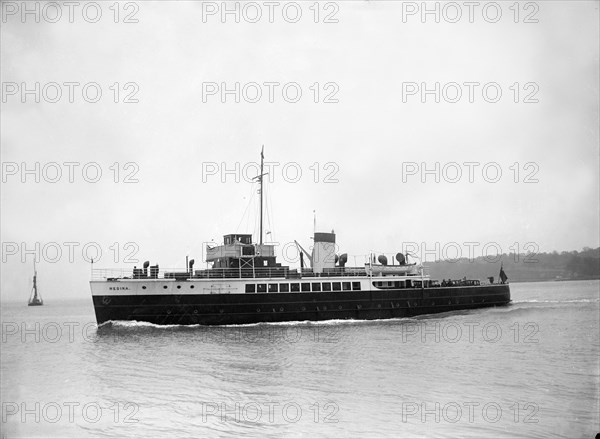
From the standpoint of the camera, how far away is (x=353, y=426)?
11.6 meters

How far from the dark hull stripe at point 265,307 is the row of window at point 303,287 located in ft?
0.78

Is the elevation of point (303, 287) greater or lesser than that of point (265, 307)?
greater

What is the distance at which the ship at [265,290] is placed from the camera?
26.7 m

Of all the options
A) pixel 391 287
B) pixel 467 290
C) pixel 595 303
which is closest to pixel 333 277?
pixel 391 287

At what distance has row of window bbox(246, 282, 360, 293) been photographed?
92.5ft

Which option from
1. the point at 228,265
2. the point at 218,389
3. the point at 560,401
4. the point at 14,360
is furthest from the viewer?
the point at 228,265

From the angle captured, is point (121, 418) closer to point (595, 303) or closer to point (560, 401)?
point (560, 401)

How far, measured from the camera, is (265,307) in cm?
2812

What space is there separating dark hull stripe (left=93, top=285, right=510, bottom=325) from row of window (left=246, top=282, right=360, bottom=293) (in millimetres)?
239

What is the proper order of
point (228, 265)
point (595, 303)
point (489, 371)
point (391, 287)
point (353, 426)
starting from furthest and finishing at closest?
point (595, 303)
point (391, 287)
point (228, 265)
point (489, 371)
point (353, 426)

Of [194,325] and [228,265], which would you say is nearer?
[194,325]

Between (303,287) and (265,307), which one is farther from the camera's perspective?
(303,287)

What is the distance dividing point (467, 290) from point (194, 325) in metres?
19.0

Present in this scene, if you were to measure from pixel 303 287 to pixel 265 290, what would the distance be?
2151 millimetres
